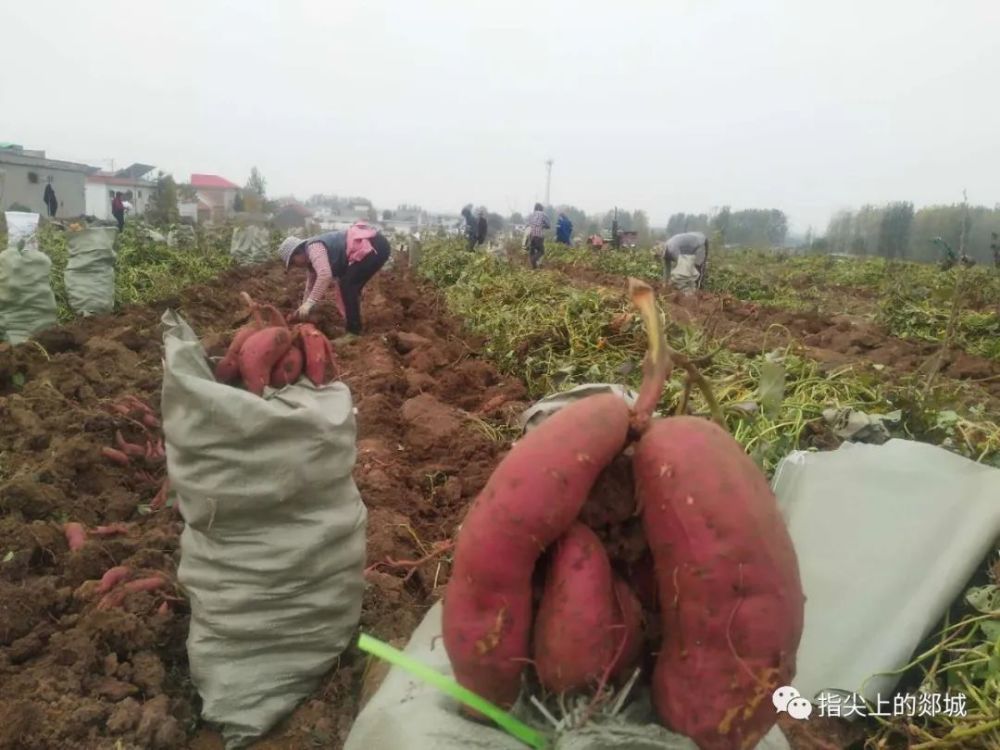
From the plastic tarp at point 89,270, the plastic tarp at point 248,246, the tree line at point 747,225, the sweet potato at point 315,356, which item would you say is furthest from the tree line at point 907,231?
the sweet potato at point 315,356

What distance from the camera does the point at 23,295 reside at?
25.5 ft

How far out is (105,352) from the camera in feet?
21.8

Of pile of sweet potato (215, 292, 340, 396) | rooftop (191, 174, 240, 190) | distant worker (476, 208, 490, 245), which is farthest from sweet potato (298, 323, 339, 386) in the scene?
rooftop (191, 174, 240, 190)

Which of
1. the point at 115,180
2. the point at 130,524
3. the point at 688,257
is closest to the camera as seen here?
the point at 130,524

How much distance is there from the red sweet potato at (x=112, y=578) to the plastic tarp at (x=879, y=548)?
94.5 inches

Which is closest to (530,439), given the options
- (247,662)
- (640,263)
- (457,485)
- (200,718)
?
(247,662)

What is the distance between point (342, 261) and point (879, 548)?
7505mm

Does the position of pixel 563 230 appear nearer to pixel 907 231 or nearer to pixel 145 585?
pixel 907 231

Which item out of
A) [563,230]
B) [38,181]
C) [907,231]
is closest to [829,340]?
[563,230]

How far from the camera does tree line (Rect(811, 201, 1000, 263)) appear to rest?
28.1 metres

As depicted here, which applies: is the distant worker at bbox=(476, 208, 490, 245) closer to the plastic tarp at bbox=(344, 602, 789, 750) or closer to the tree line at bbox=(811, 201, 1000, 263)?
the tree line at bbox=(811, 201, 1000, 263)

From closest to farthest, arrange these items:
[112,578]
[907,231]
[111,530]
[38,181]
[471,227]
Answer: [112,578], [111,530], [471,227], [907,231], [38,181]

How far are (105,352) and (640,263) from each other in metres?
16.4

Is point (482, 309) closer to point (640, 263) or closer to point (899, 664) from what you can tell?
point (899, 664)
